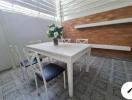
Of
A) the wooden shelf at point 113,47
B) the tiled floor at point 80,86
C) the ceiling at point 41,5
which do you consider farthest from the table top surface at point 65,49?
the ceiling at point 41,5

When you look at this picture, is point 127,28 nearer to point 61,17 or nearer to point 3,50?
point 61,17

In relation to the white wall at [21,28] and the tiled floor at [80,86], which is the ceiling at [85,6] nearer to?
the white wall at [21,28]

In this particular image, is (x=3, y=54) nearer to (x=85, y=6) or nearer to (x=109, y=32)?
(x=85, y=6)

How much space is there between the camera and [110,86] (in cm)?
154

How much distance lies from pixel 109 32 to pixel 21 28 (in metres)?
3.04

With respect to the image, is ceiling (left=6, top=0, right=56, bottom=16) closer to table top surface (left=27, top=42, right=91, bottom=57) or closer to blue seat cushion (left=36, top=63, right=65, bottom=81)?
table top surface (left=27, top=42, right=91, bottom=57)

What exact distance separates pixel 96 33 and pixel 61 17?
2.06m

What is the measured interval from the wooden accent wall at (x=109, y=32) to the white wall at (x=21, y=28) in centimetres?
161

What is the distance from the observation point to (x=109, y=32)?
279cm

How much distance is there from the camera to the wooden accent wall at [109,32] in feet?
8.04

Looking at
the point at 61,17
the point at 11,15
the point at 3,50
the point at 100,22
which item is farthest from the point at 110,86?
the point at 61,17

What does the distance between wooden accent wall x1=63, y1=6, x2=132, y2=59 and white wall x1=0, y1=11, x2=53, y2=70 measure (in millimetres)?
1610

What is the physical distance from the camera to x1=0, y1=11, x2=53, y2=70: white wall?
227 centimetres

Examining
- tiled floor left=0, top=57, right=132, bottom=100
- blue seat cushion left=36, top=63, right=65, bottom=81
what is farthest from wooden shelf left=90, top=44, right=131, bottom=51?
blue seat cushion left=36, top=63, right=65, bottom=81
